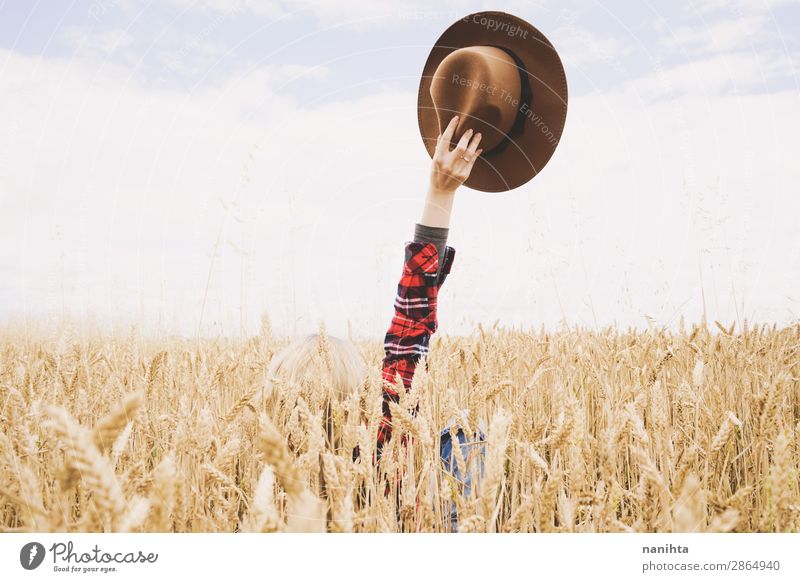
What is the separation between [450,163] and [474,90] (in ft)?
1.17

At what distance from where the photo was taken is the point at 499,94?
181 centimetres

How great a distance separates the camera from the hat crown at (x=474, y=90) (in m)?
1.75

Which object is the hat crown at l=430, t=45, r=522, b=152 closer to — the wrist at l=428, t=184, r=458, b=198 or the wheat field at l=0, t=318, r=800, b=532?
the wrist at l=428, t=184, r=458, b=198

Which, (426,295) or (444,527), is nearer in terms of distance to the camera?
(444,527)

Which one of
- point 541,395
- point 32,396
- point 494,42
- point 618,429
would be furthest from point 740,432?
point 32,396

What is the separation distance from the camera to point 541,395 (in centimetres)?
247

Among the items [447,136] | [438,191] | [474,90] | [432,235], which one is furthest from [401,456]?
[474,90]

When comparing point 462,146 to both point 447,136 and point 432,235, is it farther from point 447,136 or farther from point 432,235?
point 432,235

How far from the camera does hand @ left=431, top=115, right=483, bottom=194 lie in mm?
1556

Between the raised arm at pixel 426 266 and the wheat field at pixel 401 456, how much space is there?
10 cm

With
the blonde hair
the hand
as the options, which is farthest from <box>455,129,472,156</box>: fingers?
the blonde hair
